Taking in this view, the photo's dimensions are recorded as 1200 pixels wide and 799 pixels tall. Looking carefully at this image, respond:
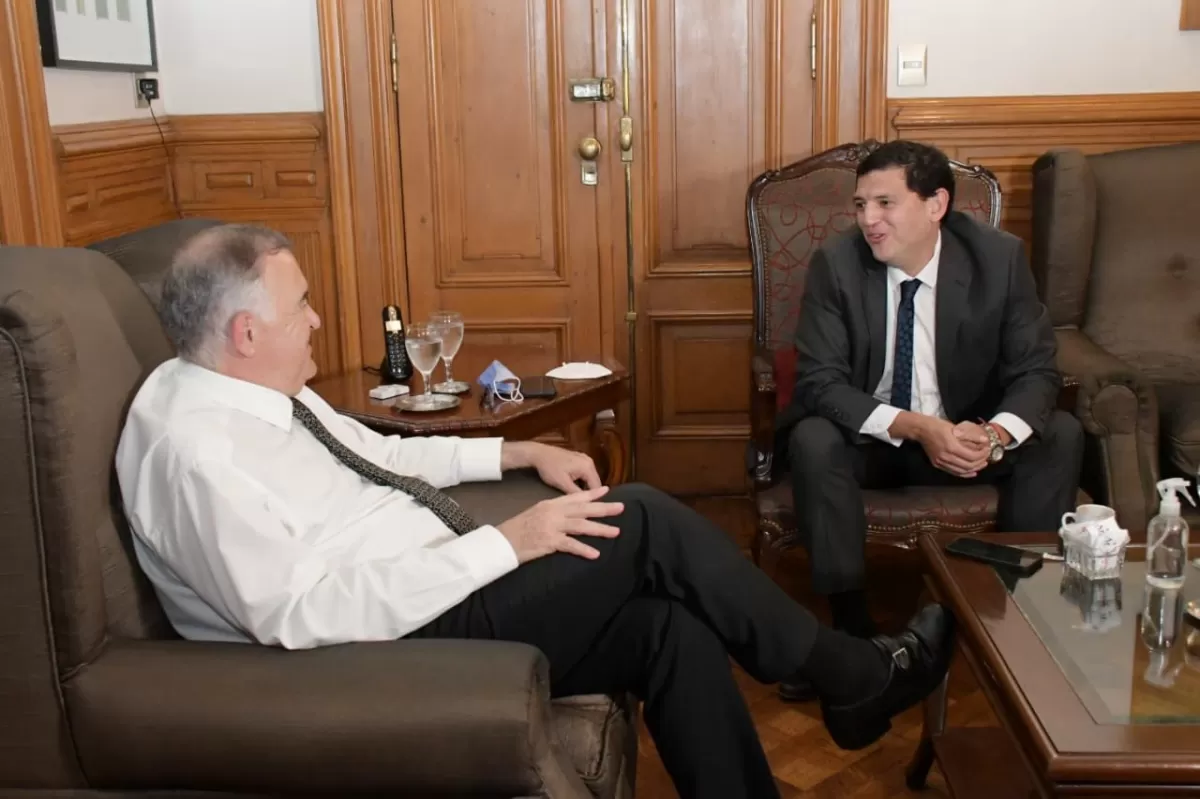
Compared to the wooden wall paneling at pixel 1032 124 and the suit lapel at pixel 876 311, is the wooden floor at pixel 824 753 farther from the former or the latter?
the wooden wall paneling at pixel 1032 124

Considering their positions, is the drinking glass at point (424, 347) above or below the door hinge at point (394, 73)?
below

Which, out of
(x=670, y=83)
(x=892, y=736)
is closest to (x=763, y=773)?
(x=892, y=736)

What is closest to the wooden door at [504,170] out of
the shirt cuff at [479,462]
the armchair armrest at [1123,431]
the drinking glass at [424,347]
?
the drinking glass at [424,347]

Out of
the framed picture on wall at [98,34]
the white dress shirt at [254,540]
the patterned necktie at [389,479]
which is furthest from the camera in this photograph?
the framed picture on wall at [98,34]

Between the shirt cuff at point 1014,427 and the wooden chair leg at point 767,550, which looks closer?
the shirt cuff at point 1014,427

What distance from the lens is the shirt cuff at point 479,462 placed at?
203 cm

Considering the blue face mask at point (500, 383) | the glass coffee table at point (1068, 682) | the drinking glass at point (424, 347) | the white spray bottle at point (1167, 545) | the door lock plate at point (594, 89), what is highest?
the door lock plate at point (594, 89)

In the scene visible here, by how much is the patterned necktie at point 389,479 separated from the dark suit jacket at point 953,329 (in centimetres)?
96

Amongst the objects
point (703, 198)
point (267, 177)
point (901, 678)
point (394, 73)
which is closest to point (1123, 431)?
point (901, 678)

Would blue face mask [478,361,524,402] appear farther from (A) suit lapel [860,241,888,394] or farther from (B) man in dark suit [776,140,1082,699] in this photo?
(A) suit lapel [860,241,888,394]

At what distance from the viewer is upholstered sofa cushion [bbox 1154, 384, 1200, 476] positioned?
264 cm

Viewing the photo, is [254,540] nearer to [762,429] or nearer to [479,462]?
[479,462]

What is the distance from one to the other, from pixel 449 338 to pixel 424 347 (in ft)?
0.27

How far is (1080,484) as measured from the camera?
9.10 ft
